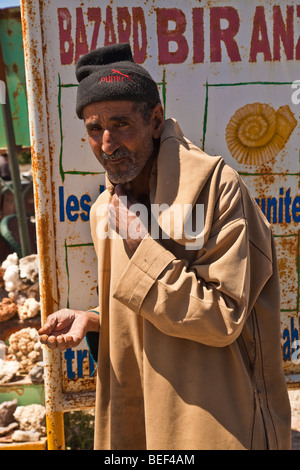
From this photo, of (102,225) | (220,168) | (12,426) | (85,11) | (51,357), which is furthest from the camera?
(12,426)

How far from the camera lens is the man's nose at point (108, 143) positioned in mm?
1735

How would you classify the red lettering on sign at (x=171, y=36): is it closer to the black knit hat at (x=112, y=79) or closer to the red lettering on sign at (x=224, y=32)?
the red lettering on sign at (x=224, y=32)

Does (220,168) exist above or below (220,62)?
below

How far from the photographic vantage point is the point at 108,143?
173cm

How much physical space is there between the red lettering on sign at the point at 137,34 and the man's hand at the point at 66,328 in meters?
1.16

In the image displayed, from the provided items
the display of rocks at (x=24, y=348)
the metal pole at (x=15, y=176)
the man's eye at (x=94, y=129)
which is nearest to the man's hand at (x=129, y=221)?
the man's eye at (x=94, y=129)

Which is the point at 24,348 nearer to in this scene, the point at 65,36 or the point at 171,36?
the point at 65,36

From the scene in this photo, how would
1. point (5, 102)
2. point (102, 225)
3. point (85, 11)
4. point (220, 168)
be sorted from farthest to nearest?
point (5, 102) → point (85, 11) → point (102, 225) → point (220, 168)

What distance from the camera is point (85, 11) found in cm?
226

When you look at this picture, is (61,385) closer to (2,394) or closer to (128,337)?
(128,337)

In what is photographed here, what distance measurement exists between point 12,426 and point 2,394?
21 centimetres

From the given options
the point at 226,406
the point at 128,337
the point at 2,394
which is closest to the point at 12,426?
the point at 2,394

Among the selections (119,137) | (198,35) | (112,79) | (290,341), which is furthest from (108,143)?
(290,341)

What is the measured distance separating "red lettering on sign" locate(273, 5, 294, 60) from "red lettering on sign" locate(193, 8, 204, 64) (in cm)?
33
